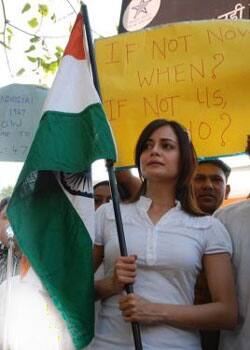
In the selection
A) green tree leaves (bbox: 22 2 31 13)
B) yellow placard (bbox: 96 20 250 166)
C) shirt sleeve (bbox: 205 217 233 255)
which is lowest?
shirt sleeve (bbox: 205 217 233 255)

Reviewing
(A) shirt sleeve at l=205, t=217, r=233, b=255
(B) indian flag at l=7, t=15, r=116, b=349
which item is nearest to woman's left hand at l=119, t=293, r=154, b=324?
(B) indian flag at l=7, t=15, r=116, b=349

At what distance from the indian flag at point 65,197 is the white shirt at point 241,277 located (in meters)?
0.53

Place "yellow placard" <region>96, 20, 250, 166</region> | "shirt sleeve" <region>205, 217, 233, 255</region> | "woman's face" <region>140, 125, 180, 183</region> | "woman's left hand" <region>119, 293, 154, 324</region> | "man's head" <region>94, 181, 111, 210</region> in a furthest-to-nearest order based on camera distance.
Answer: "man's head" <region>94, 181, 111, 210</region>
"yellow placard" <region>96, 20, 250, 166</region>
"woman's face" <region>140, 125, 180, 183</region>
"shirt sleeve" <region>205, 217, 233, 255</region>
"woman's left hand" <region>119, 293, 154, 324</region>

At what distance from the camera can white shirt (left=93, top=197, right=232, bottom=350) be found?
1.96 metres

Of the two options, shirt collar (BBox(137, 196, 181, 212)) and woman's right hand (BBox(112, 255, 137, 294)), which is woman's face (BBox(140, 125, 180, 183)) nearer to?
shirt collar (BBox(137, 196, 181, 212))

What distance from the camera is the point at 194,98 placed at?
2689mm

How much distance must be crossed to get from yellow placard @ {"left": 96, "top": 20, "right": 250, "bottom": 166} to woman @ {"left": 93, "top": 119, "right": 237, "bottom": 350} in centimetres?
48

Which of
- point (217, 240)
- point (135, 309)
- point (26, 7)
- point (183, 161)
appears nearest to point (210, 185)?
point (183, 161)

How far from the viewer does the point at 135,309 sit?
190 centimetres

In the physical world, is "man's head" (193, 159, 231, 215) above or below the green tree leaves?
below

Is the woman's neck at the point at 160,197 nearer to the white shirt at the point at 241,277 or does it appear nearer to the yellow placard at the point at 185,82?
the white shirt at the point at 241,277

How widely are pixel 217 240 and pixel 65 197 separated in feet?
1.96

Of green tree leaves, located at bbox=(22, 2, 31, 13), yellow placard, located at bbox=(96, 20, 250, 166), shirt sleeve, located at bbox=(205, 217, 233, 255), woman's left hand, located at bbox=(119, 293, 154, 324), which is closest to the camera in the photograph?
woman's left hand, located at bbox=(119, 293, 154, 324)

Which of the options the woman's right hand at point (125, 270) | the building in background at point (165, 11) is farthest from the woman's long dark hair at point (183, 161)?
the building in background at point (165, 11)
